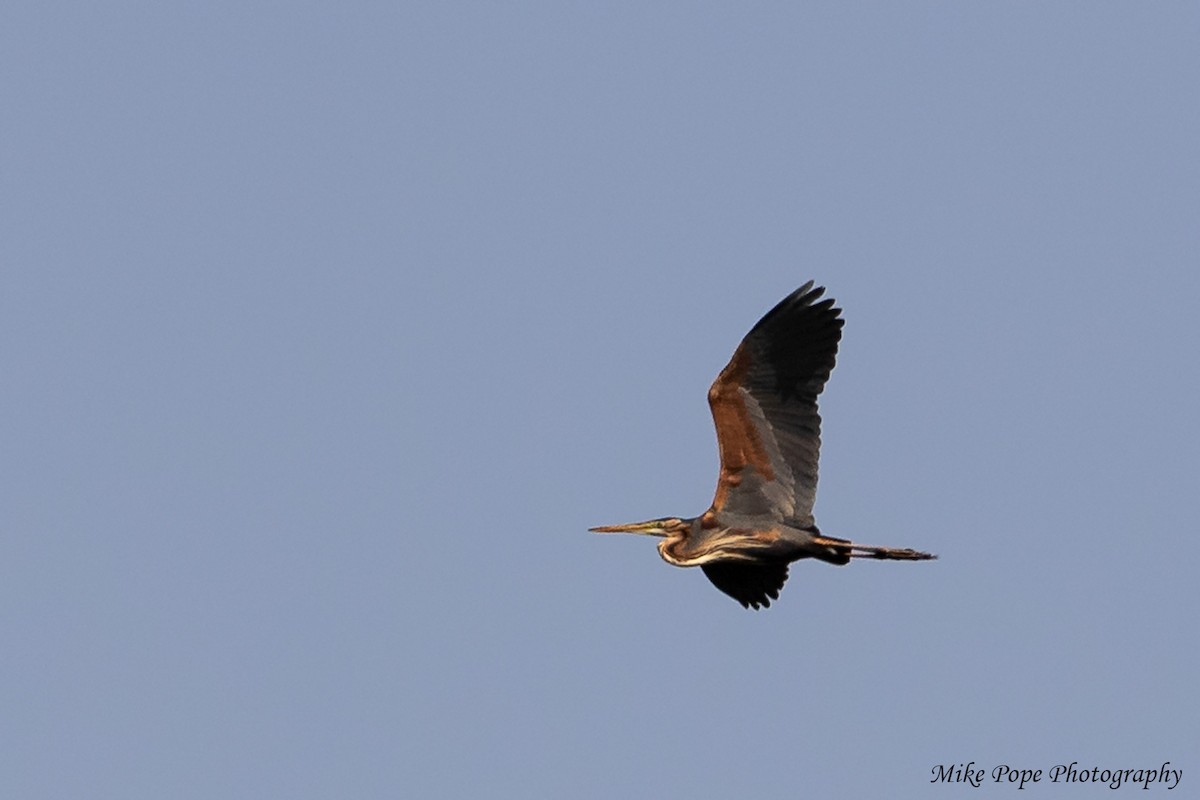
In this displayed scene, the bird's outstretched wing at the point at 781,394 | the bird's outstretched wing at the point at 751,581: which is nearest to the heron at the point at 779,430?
the bird's outstretched wing at the point at 781,394

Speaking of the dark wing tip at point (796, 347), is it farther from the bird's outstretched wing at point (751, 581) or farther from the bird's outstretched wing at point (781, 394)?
the bird's outstretched wing at point (751, 581)

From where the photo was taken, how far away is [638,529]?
1878 cm

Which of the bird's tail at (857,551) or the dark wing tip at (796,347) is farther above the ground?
the dark wing tip at (796,347)

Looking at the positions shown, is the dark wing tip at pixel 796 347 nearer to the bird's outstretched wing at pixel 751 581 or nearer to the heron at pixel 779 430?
the heron at pixel 779 430

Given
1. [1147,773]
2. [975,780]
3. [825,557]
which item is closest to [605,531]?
[825,557]

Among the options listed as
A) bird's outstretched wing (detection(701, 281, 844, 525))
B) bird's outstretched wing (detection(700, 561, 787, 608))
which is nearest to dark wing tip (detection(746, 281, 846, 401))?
bird's outstretched wing (detection(701, 281, 844, 525))

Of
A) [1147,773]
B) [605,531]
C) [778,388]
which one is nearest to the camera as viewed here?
[1147,773]

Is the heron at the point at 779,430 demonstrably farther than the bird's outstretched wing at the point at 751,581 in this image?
No

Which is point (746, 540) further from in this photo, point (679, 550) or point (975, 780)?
point (975, 780)

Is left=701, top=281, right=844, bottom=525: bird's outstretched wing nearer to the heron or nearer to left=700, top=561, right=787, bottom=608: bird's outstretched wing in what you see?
the heron

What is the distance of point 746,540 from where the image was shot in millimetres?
17875

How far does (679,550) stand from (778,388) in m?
1.91

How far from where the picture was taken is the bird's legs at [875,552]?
57.8 ft

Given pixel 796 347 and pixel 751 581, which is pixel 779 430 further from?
pixel 751 581
